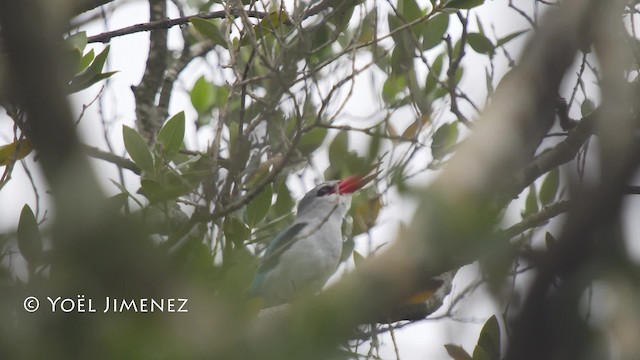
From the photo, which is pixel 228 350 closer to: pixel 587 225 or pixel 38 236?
pixel 587 225

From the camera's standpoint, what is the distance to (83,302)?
52.9 inches

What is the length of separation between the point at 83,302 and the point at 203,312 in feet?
0.64

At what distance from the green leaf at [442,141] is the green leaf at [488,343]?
1.20 meters

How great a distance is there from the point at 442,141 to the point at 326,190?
3.32ft

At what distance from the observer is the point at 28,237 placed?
2445mm

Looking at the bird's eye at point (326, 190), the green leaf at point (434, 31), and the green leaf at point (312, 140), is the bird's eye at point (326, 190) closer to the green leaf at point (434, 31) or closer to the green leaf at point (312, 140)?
the green leaf at point (312, 140)

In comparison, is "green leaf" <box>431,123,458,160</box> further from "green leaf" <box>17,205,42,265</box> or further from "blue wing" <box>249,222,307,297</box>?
"green leaf" <box>17,205,42,265</box>

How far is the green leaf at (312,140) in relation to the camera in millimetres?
4355

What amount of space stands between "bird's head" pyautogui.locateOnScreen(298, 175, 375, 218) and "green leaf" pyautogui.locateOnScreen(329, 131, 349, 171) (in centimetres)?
14

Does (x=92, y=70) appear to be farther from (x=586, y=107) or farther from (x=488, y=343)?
(x=586, y=107)

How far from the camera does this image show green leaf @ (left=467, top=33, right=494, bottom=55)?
4.15 metres

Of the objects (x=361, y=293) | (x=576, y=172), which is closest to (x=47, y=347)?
(x=361, y=293)

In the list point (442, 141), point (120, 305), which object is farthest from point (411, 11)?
point (120, 305)

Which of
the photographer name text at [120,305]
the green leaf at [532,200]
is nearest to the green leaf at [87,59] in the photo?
the green leaf at [532,200]
